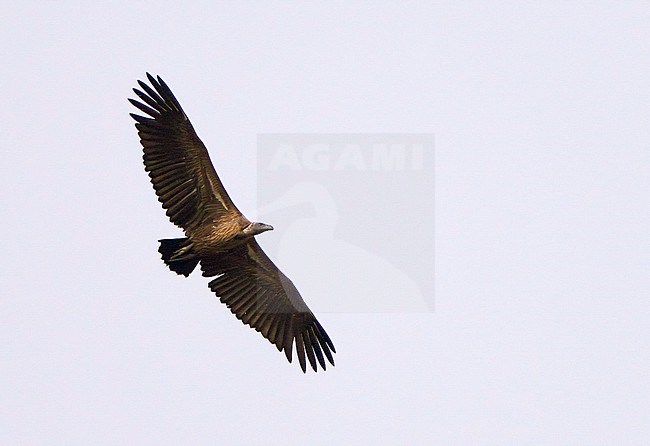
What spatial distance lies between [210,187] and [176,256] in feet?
4.76

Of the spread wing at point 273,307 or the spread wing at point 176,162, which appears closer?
the spread wing at point 176,162

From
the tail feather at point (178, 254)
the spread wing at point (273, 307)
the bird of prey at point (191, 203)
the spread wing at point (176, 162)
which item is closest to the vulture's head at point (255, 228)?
the bird of prey at point (191, 203)

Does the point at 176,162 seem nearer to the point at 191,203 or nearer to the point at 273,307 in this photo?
the point at 191,203

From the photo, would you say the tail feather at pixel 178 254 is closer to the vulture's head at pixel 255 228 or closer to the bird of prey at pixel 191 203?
the bird of prey at pixel 191 203

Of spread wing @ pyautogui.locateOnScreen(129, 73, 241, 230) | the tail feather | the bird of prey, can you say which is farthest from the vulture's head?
the tail feather

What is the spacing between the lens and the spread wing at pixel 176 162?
2669 centimetres

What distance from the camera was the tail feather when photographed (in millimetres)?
26734

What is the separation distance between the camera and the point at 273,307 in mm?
28656

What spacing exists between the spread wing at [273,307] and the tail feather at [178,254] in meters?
1.09

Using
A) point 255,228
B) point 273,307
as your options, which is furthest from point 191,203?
point 273,307

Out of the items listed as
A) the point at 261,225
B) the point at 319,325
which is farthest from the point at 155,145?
the point at 319,325

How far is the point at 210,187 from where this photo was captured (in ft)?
88.4

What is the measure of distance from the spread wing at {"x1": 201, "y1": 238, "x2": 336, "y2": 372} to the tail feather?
1093 mm

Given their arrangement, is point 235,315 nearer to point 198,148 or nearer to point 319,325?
point 319,325
